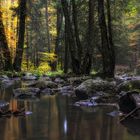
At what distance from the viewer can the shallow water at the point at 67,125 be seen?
641 centimetres

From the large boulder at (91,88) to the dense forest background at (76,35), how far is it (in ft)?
15.2

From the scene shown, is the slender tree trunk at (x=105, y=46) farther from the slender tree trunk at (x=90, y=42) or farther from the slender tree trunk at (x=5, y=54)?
the slender tree trunk at (x=5, y=54)

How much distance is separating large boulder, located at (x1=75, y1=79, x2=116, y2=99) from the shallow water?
2.12 m

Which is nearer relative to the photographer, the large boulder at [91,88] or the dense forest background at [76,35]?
the large boulder at [91,88]

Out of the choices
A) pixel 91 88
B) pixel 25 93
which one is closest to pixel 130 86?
pixel 91 88

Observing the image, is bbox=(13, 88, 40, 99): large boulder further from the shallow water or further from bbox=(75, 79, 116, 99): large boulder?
the shallow water

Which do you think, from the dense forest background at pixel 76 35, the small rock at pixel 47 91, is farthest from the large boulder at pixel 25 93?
the dense forest background at pixel 76 35

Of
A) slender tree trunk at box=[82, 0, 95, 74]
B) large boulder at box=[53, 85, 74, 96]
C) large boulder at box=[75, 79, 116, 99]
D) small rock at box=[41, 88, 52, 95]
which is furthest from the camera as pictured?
slender tree trunk at box=[82, 0, 95, 74]

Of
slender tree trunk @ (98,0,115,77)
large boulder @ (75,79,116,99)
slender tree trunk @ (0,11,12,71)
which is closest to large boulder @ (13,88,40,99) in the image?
large boulder @ (75,79,116,99)

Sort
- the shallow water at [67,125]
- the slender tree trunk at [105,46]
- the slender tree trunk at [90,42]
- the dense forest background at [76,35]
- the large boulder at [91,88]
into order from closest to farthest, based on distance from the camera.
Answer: the shallow water at [67,125] < the large boulder at [91,88] < the slender tree trunk at [105,46] < the slender tree trunk at [90,42] < the dense forest background at [76,35]

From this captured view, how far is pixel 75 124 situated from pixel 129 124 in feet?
3.44

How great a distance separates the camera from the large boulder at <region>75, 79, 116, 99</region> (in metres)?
11.6

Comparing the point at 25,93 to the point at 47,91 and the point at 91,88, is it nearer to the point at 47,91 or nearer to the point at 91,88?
the point at 47,91

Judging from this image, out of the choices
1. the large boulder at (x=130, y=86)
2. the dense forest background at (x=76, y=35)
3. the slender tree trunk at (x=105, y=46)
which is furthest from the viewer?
the dense forest background at (x=76, y=35)
